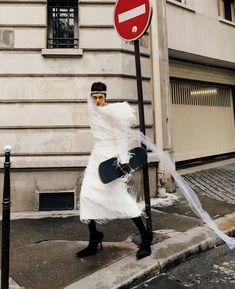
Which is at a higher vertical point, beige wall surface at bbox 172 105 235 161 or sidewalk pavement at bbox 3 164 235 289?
beige wall surface at bbox 172 105 235 161

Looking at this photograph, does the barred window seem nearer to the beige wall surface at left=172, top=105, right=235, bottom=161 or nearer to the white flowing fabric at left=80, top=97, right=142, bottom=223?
the white flowing fabric at left=80, top=97, right=142, bottom=223

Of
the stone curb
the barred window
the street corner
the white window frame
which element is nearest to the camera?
the stone curb

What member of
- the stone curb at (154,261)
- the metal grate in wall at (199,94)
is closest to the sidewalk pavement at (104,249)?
the stone curb at (154,261)

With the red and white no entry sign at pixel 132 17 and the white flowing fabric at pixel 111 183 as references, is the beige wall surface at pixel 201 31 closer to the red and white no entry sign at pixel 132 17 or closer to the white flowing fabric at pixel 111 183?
the red and white no entry sign at pixel 132 17

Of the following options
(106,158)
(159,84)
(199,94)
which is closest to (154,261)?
(106,158)

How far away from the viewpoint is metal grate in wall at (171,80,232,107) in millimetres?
9000

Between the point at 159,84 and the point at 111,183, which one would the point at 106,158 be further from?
the point at 159,84

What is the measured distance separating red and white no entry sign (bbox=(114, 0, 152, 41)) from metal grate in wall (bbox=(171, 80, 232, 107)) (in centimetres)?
513

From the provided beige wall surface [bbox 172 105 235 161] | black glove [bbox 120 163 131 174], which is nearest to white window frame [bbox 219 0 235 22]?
beige wall surface [bbox 172 105 235 161]

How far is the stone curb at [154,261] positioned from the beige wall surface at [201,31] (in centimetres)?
552

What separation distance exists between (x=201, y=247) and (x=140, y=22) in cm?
276

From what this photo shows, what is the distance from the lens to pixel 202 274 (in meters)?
3.15

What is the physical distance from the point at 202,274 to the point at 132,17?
3.00 metres

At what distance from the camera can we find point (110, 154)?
3271mm
